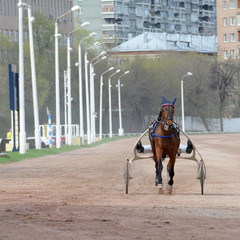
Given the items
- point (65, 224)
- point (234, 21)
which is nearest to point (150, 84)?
point (234, 21)

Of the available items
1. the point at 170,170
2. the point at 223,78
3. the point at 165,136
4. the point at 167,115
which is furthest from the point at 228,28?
the point at 167,115

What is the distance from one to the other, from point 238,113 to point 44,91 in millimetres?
37406

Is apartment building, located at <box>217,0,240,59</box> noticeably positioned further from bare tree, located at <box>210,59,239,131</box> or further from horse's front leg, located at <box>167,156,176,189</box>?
horse's front leg, located at <box>167,156,176,189</box>

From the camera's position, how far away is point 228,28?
15738cm

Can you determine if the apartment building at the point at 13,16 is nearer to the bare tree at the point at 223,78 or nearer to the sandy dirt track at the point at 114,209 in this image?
the bare tree at the point at 223,78

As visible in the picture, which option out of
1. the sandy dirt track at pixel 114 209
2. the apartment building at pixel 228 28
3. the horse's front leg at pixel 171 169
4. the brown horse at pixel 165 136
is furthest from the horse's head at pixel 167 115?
the apartment building at pixel 228 28

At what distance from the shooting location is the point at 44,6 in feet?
454

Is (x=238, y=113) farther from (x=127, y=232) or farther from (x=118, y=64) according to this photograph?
(x=127, y=232)

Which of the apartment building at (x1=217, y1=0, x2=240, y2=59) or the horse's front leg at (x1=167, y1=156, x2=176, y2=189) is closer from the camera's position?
the horse's front leg at (x1=167, y1=156, x2=176, y2=189)

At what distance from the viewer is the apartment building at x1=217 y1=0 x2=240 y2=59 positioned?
156750 millimetres

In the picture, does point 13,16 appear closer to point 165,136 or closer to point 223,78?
point 223,78

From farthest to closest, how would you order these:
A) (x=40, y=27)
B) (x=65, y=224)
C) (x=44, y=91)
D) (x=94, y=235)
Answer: (x=40, y=27) < (x=44, y=91) < (x=65, y=224) < (x=94, y=235)

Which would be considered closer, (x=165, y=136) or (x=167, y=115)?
(x=167, y=115)

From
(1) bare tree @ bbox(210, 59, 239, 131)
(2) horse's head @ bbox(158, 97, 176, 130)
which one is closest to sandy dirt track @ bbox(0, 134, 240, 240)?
(2) horse's head @ bbox(158, 97, 176, 130)
